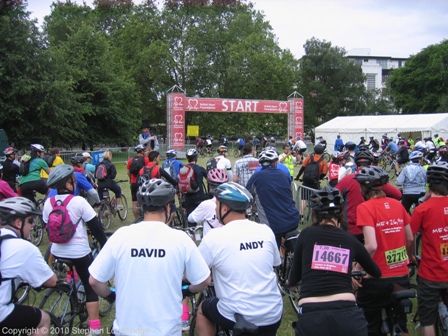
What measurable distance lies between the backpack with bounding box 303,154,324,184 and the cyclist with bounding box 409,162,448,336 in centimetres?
558

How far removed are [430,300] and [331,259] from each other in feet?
5.55

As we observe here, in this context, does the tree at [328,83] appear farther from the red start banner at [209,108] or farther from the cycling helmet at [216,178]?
the cycling helmet at [216,178]

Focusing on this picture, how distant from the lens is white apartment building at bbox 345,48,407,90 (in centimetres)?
9281

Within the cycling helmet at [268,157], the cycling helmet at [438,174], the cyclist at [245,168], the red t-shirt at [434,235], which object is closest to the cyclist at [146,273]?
the red t-shirt at [434,235]

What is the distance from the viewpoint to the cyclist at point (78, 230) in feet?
14.6

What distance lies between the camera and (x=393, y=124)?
108ft

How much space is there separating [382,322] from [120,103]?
110 feet

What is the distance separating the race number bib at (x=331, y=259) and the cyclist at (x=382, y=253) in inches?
34.9

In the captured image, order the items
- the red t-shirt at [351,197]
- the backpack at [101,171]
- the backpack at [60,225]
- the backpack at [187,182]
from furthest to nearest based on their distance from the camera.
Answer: the backpack at [101,171], the backpack at [187,182], the red t-shirt at [351,197], the backpack at [60,225]

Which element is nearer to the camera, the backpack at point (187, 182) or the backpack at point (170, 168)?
the backpack at point (187, 182)

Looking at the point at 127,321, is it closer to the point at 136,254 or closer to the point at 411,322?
the point at 136,254

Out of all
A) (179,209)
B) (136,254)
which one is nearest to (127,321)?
(136,254)

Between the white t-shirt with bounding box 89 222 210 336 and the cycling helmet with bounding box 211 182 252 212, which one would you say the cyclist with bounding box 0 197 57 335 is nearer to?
the white t-shirt with bounding box 89 222 210 336

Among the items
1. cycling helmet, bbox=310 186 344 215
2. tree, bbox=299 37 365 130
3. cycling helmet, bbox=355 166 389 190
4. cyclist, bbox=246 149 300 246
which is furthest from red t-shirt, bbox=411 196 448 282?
tree, bbox=299 37 365 130
